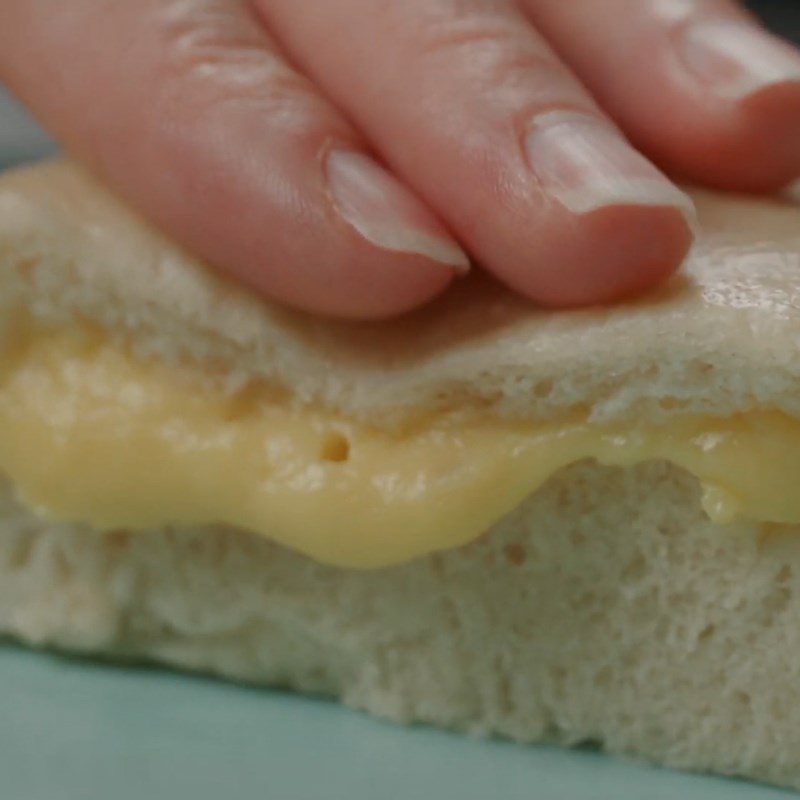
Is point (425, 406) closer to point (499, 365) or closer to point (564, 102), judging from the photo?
point (499, 365)

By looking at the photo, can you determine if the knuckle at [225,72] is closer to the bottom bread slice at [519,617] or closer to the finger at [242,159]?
the finger at [242,159]

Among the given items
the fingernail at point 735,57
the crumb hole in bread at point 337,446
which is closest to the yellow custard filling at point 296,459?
the crumb hole in bread at point 337,446

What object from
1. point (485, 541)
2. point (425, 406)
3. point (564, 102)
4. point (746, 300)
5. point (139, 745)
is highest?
point (564, 102)

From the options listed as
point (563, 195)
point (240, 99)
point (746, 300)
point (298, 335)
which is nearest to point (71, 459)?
point (298, 335)

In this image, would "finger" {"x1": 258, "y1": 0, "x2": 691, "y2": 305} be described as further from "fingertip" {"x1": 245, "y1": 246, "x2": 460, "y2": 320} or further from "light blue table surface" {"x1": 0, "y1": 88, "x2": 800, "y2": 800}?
"light blue table surface" {"x1": 0, "y1": 88, "x2": 800, "y2": 800}

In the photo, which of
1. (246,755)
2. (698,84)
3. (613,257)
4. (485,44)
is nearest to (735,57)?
(698,84)
